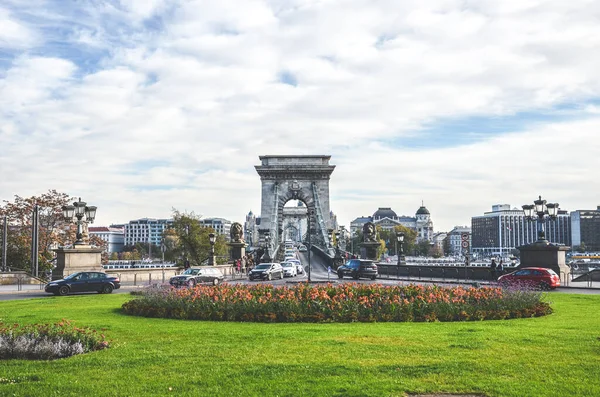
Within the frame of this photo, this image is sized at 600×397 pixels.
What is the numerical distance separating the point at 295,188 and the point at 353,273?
2403 inches

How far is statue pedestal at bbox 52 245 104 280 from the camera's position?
33.3 m

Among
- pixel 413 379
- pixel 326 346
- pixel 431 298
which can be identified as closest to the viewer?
pixel 413 379

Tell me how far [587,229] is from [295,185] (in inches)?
4676

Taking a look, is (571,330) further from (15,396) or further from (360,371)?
(15,396)

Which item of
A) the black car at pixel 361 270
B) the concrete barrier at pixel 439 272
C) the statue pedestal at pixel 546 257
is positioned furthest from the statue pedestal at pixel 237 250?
the statue pedestal at pixel 546 257

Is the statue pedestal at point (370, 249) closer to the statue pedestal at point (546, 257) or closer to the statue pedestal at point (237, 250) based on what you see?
the statue pedestal at point (237, 250)

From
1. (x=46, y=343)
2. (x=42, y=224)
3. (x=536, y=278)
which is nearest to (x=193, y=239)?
(x=42, y=224)

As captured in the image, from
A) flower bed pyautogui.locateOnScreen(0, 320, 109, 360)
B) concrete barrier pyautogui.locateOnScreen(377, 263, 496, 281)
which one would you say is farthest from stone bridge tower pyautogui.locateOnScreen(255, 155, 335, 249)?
flower bed pyautogui.locateOnScreen(0, 320, 109, 360)

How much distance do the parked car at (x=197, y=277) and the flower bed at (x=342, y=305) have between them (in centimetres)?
1295

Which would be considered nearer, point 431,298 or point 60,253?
point 431,298

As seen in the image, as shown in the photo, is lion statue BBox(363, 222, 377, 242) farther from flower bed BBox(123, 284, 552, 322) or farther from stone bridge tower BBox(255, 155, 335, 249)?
stone bridge tower BBox(255, 155, 335, 249)

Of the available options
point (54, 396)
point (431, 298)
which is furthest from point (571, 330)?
point (54, 396)

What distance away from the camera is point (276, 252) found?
88625 mm

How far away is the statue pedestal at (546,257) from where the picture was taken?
32.9 metres
